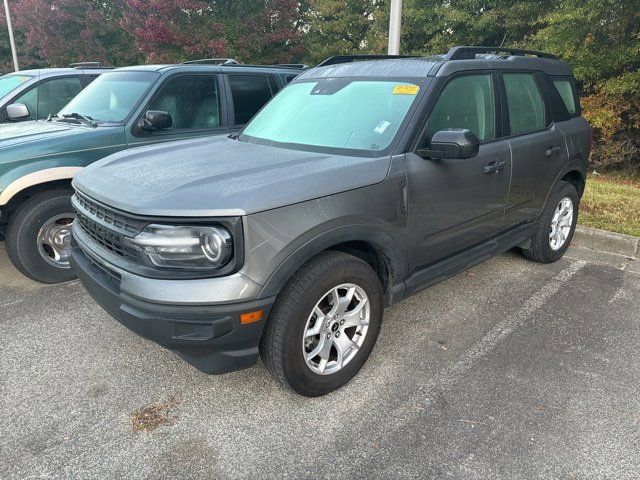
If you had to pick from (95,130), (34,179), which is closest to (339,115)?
(95,130)

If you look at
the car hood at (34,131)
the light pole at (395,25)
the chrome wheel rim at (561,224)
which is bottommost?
the chrome wheel rim at (561,224)

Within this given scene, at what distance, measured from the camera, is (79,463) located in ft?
7.51

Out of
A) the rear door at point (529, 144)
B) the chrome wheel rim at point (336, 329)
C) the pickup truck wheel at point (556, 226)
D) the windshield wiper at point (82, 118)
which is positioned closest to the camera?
the chrome wheel rim at point (336, 329)

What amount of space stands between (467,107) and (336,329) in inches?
72.0

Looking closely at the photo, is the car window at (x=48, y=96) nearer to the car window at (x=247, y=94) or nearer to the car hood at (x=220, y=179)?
the car window at (x=247, y=94)

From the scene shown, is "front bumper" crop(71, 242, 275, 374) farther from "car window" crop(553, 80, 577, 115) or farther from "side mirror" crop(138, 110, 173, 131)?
"car window" crop(553, 80, 577, 115)

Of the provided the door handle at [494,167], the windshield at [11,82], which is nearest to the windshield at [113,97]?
the windshield at [11,82]

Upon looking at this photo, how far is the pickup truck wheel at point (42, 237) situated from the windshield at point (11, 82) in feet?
9.95

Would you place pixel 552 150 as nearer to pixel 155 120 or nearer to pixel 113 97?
pixel 155 120

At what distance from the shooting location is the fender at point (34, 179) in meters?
3.84

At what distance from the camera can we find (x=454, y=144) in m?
2.79

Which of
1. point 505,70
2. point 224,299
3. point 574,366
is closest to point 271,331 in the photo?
point 224,299

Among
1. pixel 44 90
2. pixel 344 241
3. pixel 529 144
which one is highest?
pixel 44 90

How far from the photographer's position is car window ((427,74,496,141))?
10.4ft
